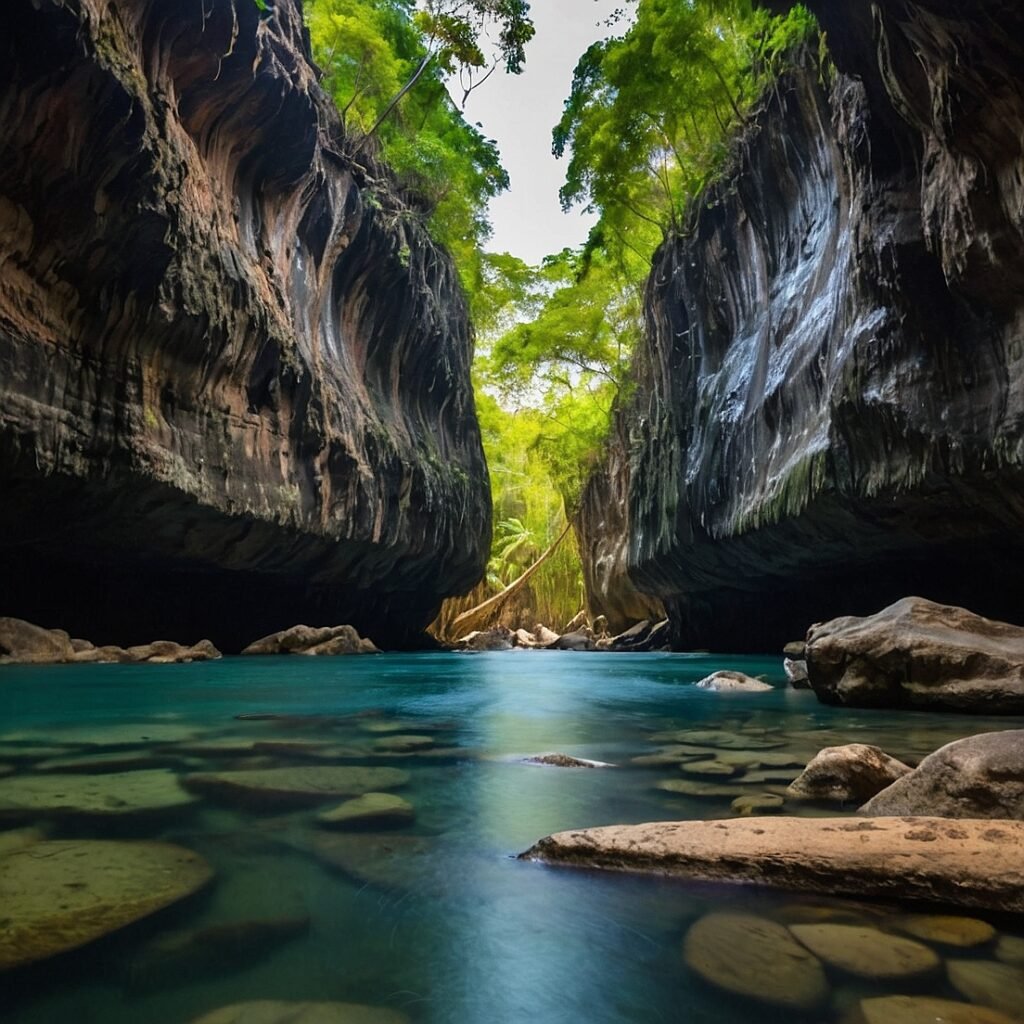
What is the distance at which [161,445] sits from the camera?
9062mm

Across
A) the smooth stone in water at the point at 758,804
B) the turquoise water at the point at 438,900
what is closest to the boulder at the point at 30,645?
the turquoise water at the point at 438,900

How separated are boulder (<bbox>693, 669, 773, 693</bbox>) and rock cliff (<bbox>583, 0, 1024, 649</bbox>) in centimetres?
282

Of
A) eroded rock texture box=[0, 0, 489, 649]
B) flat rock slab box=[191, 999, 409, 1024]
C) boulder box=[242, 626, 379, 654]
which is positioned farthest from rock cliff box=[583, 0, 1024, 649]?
boulder box=[242, 626, 379, 654]

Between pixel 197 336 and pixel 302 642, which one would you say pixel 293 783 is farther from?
pixel 302 642

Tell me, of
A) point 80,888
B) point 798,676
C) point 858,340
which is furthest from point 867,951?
point 858,340

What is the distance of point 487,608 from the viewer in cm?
3106

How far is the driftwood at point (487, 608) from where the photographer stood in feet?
100

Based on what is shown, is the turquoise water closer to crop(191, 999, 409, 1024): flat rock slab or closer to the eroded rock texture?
crop(191, 999, 409, 1024): flat rock slab

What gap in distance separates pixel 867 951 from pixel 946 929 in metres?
0.23

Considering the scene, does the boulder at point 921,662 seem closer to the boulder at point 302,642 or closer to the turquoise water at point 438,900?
the turquoise water at point 438,900

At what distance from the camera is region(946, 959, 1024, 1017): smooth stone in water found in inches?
44.3

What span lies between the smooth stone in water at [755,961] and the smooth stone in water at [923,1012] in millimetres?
78

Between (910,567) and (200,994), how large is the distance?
12223 mm

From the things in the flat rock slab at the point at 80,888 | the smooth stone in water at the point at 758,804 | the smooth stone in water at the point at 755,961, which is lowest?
the smooth stone in water at the point at 758,804
